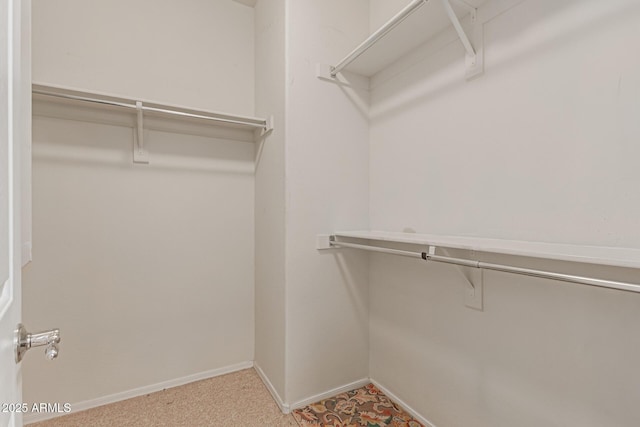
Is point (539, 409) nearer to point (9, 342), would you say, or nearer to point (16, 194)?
point (9, 342)

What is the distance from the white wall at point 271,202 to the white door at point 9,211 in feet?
3.98

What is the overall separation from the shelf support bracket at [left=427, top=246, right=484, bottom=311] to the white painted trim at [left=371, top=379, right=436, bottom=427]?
0.73 m

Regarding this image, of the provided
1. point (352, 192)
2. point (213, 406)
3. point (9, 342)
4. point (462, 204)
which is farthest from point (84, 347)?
point (462, 204)

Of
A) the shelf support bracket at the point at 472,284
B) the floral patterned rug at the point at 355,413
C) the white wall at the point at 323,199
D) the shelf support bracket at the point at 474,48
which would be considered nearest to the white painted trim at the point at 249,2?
the white wall at the point at 323,199

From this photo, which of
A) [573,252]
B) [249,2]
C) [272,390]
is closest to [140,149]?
[249,2]

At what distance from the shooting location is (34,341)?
A: 563 millimetres

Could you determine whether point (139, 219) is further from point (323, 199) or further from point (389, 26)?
point (389, 26)

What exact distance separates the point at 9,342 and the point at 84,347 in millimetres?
1578

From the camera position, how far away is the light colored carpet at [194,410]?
5.13ft

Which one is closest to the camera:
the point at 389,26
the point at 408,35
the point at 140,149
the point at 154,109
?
the point at 389,26

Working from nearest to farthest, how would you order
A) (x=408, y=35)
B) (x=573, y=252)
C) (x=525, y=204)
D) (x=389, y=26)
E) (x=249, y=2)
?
(x=573, y=252)
(x=525, y=204)
(x=389, y=26)
(x=408, y=35)
(x=249, y=2)

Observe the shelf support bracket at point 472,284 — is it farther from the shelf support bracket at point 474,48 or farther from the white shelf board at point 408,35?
the white shelf board at point 408,35

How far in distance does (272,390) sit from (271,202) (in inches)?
46.9

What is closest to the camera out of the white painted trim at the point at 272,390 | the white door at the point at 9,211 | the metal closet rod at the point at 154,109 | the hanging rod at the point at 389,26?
the white door at the point at 9,211
